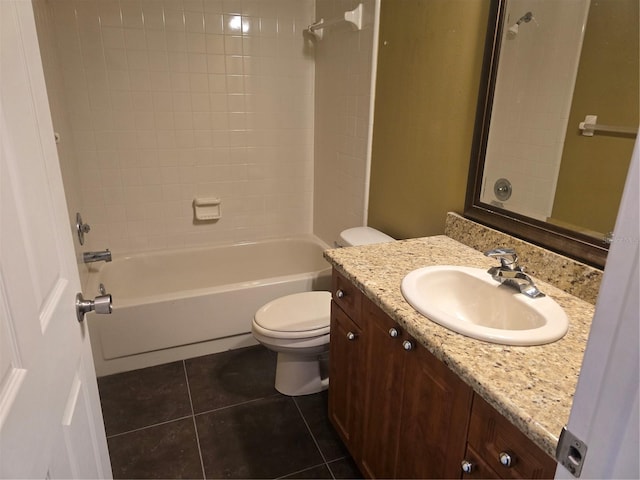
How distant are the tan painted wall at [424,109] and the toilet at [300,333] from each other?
0.23 meters

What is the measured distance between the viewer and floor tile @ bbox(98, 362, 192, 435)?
1.87 metres

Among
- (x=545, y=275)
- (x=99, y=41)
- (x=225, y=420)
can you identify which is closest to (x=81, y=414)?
(x=225, y=420)

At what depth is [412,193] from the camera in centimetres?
194

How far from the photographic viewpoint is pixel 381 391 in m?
1.31

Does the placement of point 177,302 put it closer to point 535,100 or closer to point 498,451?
point 498,451

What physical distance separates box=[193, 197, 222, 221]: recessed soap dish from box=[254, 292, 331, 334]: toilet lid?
108 centimetres

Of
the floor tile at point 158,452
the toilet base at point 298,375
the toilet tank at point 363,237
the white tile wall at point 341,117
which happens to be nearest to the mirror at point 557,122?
the toilet tank at point 363,237

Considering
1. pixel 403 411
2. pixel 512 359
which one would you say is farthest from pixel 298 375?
pixel 512 359

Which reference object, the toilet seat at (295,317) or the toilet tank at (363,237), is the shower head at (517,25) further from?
the toilet seat at (295,317)

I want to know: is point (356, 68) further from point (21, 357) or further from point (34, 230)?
point (21, 357)

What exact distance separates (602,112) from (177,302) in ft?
6.57

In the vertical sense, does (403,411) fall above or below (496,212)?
below

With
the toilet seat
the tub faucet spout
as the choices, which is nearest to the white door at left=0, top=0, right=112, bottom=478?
the tub faucet spout

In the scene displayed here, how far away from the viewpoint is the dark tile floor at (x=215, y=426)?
5.39ft
